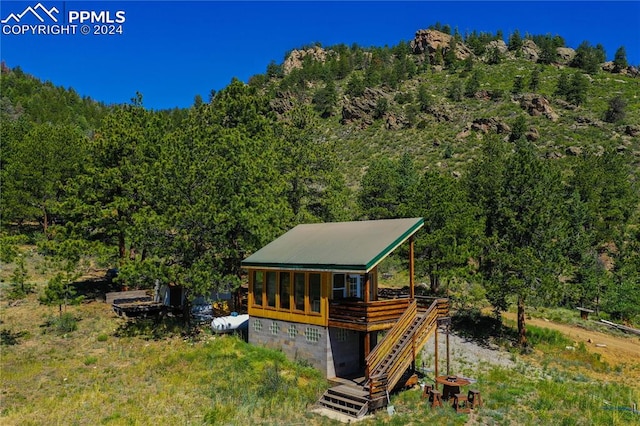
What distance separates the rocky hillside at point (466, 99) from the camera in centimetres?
6569

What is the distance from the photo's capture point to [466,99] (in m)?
84.6

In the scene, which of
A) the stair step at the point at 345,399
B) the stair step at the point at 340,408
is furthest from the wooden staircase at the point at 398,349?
the stair step at the point at 340,408

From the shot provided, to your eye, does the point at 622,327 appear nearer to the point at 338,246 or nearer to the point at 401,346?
the point at 401,346

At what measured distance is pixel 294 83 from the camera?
102 metres

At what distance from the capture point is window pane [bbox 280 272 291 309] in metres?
18.5

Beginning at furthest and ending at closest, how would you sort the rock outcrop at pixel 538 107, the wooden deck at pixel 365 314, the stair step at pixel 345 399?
the rock outcrop at pixel 538 107 < the wooden deck at pixel 365 314 < the stair step at pixel 345 399

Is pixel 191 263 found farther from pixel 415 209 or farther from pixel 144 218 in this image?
pixel 415 209

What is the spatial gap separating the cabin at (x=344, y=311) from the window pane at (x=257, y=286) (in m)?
0.04

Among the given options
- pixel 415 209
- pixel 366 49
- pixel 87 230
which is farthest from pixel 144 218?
pixel 366 49

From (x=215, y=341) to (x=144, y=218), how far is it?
647cm

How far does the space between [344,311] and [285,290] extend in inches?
127

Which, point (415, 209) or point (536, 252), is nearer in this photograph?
point (536, 252)

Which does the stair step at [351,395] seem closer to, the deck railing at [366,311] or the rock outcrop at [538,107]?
the deck railing at [366,311]

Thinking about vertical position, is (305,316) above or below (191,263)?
below
